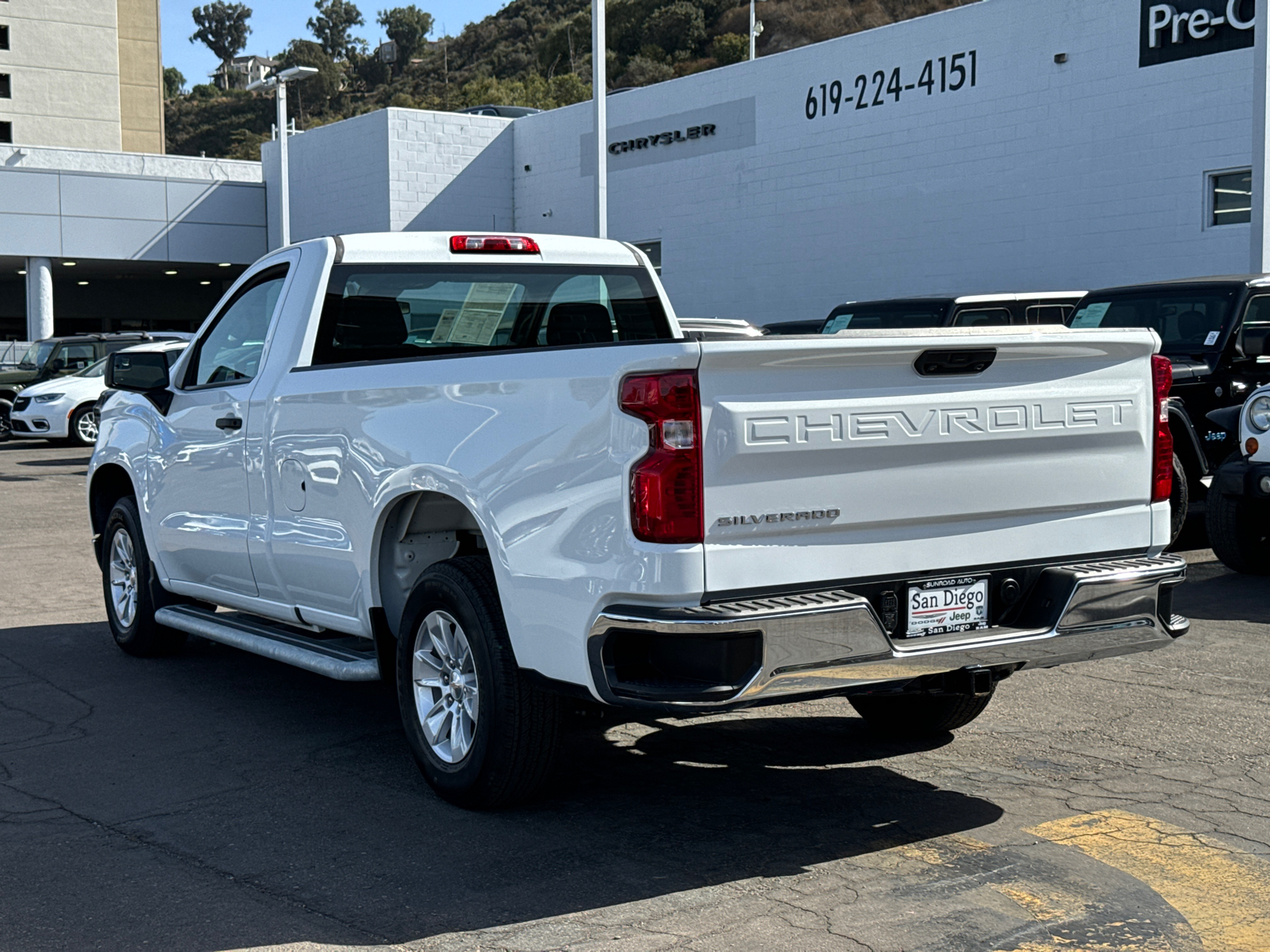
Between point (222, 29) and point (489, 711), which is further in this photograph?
point (222, 29)

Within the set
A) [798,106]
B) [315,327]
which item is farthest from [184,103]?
[315,327]

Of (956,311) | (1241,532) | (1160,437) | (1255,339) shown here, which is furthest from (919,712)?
(956,311)

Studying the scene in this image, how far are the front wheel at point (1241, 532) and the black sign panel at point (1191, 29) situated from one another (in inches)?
507

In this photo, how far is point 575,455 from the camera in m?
4.41

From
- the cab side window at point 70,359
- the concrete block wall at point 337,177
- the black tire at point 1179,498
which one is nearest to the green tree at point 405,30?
the concrete block wall at point 337,177

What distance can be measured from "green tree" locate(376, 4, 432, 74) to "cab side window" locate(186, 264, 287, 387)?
387 ft

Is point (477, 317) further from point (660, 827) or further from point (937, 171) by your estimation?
point (937, 171)

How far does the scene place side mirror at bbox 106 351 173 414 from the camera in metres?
7.41

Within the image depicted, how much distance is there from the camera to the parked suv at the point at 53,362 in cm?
2541

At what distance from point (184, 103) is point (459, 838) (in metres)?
124

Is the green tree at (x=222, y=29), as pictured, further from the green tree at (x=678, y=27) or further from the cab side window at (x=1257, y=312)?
the cab side window at (x=1257, y=312)

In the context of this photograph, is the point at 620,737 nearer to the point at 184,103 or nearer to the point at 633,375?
the point at 633,375

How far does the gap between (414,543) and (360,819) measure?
113 cm

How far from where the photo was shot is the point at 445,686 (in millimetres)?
5188
